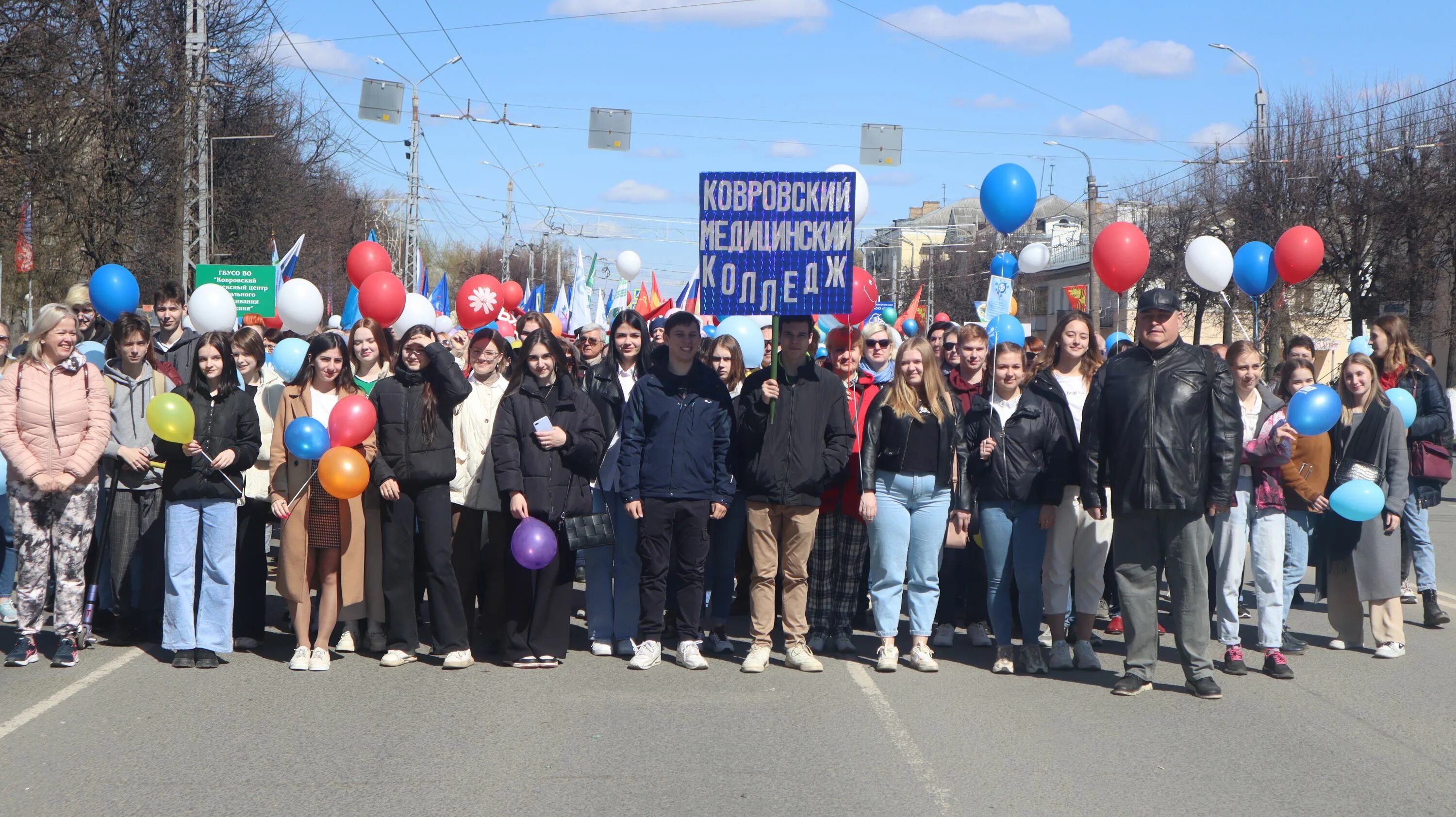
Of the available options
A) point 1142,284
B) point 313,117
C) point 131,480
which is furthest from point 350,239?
point 131,480

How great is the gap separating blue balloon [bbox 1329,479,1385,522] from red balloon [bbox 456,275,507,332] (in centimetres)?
763

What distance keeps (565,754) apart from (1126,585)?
318cm

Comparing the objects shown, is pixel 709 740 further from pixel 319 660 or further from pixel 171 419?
pixel 171 419

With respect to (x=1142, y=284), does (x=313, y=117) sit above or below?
above

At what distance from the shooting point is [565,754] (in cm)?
551

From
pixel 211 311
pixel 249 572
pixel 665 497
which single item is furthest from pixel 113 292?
pixel 665 497

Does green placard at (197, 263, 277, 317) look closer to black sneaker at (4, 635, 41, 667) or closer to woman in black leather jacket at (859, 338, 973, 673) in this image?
black sneaker at (4, 635, 41, 667)

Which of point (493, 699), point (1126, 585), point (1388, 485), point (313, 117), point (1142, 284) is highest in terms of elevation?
point (313, 117)

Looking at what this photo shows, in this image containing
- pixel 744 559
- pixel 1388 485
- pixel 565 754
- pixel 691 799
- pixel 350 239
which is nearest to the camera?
pixel 691 799

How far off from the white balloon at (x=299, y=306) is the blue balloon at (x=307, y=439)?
11.8 feet

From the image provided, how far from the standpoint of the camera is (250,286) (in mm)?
18938

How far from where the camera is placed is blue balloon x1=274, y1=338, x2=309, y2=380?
8.77m

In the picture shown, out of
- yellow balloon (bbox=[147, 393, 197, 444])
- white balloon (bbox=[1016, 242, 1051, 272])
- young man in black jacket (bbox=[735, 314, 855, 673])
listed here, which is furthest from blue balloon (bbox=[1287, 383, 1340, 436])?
white balloon (bbox=[1016, 242, 1051, 272])

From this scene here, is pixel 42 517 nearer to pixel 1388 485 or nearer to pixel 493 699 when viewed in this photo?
pixel 493 699
